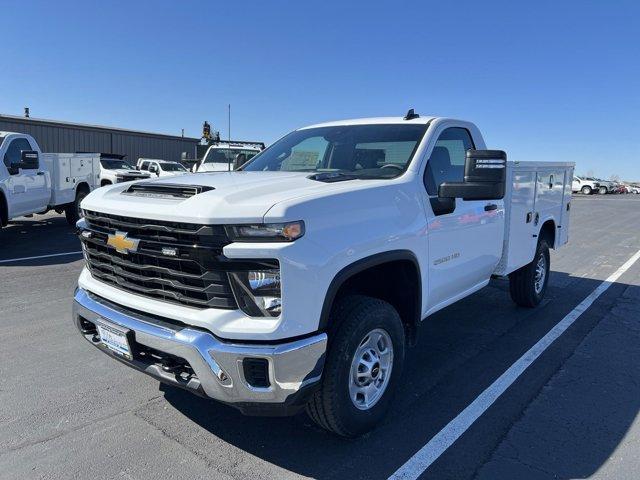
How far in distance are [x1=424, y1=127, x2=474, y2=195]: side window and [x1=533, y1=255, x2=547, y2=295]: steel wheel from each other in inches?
89.3

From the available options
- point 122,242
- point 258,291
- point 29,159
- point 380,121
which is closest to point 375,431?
point 258,291

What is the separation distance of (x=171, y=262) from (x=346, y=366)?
3.69 feet

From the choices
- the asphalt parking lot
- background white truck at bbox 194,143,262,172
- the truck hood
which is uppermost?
background white truck at bbox 194,143,262,172

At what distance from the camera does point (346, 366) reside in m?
2.88

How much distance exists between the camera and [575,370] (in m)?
4.34

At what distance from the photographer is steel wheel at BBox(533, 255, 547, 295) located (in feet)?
19.9

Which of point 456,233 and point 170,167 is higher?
point 170,167

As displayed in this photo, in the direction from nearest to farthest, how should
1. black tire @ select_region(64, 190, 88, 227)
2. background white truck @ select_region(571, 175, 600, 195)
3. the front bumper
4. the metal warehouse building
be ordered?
1. the front bumper
2. black tire @ select_region(64, 190, 88, 227)
3. the metal warehouse building
4. background white truck @ select_region(571, 175, 600, 195)

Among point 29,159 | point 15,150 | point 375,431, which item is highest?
point 15,150

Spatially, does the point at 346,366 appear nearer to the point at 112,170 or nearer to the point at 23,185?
the point at 23,185

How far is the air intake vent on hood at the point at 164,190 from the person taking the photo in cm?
289

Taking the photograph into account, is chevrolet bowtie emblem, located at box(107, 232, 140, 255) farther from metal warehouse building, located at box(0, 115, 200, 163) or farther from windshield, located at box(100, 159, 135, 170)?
metal warehouse building, located at box(0, 115, 200, 163)

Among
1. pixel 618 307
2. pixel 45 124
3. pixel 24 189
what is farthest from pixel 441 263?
pixel 45 124

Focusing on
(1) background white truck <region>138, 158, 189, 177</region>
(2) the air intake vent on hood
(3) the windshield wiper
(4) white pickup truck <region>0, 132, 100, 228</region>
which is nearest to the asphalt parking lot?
(2) the air intake vent on hood
